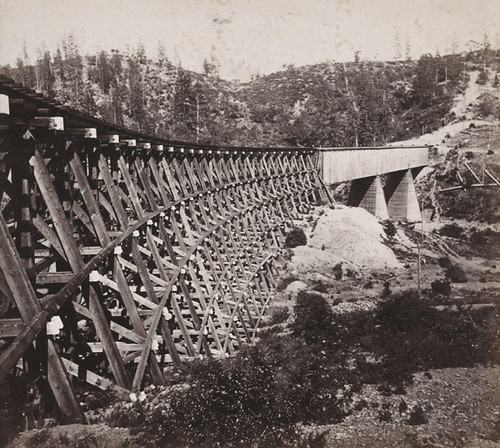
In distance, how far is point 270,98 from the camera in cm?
8544

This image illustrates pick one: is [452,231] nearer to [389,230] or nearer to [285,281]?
[389,230]

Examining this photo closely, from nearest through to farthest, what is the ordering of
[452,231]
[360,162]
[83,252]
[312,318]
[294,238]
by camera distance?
[83,252], [312,318], [294,238], [360,162], [452,231]

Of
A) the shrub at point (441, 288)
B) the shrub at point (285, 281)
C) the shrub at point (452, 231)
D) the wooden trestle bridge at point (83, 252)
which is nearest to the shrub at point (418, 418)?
the wooden trestle bridge at point (83, 252)

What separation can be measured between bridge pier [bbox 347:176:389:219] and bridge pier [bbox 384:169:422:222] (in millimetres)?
4444

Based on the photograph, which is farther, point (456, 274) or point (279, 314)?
point (456, 274)

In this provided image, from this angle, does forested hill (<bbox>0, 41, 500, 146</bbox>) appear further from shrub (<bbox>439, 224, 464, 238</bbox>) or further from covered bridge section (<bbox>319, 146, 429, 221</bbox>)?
shrub (<bbox>439, 224, 464, 238</bbox>)

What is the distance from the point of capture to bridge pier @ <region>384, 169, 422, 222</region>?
42.7m

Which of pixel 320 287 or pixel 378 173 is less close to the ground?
pixel 378 173

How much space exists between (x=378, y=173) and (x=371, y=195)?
70.9 inches

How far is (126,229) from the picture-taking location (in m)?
8.48

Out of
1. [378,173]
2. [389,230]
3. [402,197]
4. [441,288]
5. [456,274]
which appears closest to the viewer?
[441,288]

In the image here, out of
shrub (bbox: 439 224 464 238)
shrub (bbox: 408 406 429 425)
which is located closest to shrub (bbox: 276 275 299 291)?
shrub (bbox: 408 406 429 425)

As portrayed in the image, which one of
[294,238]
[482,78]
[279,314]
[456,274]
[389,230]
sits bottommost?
[456,274]

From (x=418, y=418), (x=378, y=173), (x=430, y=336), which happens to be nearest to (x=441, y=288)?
(x=430, y=336)
